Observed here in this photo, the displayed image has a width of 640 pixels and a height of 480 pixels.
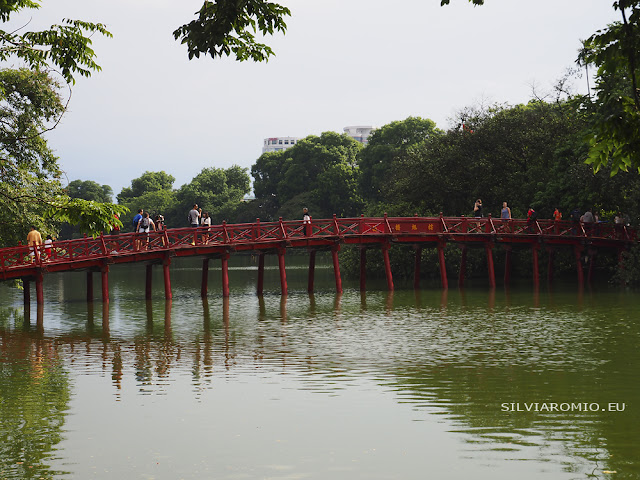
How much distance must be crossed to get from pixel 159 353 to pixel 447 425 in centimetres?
916

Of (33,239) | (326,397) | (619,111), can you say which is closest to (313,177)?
(33,239)

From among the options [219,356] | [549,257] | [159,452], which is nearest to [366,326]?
[219,356]

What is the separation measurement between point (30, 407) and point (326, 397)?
180 inches

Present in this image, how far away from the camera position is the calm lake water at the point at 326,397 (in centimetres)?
972

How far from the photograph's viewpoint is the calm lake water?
9.72 m

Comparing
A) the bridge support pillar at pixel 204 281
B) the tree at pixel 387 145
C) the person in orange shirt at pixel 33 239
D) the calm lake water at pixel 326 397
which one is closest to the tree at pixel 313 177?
the tree at pixel 387 145

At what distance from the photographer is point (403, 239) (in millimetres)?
38219

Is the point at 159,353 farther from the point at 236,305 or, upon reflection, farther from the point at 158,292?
the point at 158,292

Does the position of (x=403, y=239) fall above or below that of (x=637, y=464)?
above

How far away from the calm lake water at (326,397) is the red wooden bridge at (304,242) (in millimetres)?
5077

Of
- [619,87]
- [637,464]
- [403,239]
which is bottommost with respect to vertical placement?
[637,464]

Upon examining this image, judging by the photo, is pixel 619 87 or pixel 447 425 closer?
pixel 447 425

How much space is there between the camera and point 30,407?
12.8 meters

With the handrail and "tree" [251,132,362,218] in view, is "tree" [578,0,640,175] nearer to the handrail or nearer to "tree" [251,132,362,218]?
the handrail
